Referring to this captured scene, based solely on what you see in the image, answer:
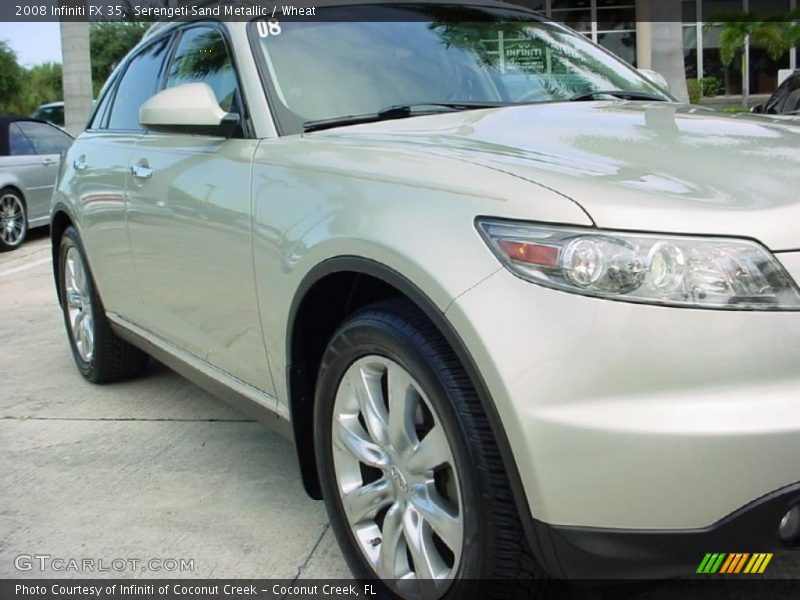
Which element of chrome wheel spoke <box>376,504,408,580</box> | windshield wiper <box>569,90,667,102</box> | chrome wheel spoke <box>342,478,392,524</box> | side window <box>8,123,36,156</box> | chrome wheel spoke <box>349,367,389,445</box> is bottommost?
chrome wheel spoke <box>376,504,408,580</box>

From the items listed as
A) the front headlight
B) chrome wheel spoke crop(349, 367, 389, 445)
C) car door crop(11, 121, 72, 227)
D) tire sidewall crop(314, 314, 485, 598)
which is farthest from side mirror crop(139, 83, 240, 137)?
car door crop(11, 121, 72, 227)

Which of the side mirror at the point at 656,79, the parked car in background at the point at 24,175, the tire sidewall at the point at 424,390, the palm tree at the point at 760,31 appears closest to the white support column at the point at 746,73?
the palm tree at the point at 760,31

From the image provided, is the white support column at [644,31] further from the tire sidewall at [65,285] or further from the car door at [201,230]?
the car door at [201,230]

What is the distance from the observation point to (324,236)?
2.44 m

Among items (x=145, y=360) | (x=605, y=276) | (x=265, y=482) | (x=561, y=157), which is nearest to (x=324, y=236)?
(x=561, y=157)

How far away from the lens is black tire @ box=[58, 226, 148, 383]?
15.0 feet

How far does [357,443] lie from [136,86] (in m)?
2.72

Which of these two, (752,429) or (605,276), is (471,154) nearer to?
(605,276)

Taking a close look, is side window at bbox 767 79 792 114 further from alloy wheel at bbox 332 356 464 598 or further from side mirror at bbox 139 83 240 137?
alloy wheel at bbox 332 356 464 598

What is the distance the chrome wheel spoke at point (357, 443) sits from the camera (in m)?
2.42

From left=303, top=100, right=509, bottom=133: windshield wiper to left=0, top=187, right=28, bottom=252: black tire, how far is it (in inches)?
333

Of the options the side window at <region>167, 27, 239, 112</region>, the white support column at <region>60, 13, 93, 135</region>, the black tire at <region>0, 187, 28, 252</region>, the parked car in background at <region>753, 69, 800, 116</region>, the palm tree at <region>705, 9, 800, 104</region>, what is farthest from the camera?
the palm tree at <region>705, 9, 800, 104</region>

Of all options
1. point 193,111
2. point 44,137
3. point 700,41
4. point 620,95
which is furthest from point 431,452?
point 700,41

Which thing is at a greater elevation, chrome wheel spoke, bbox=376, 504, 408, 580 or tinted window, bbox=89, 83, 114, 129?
tinted window, bbox=89, 83, 114, 129
